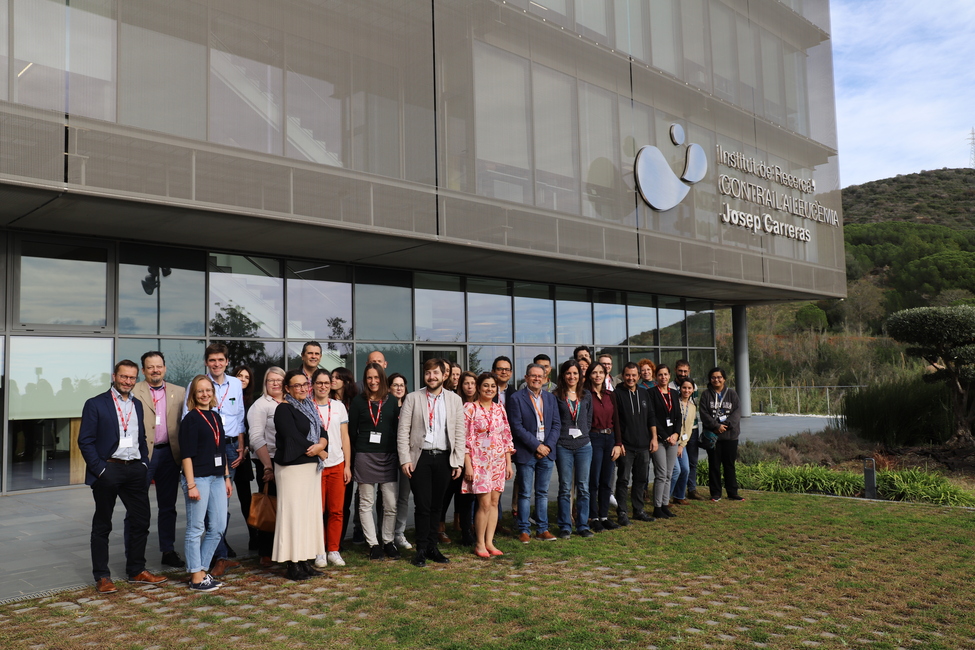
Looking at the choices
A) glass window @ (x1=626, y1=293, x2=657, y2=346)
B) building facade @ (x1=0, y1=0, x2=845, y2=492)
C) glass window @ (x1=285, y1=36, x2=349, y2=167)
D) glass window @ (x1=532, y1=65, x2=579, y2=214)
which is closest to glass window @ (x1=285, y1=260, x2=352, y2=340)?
building facade @ (x1=0, y1=0, x2=845, y2=492)

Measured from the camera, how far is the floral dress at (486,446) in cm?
658

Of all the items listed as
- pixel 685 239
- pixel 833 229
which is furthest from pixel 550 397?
pixel 833 229

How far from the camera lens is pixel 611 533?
7430 mm

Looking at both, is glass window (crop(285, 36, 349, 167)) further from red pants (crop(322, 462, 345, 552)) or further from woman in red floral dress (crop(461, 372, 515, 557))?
red pants (crop(322, 462, 345, 552))

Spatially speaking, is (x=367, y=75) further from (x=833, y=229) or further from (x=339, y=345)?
(x=833, y=229)

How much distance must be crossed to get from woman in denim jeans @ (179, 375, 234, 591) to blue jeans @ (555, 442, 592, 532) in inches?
128

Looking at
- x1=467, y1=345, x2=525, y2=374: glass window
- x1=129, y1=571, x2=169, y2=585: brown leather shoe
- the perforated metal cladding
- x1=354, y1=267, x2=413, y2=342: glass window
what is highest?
the perforated metal cladding

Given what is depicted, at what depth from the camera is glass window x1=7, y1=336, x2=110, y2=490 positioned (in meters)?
10.2

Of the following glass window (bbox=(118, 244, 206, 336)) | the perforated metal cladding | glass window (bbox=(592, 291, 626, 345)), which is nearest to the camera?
the perforated metal cladding

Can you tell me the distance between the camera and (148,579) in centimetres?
565

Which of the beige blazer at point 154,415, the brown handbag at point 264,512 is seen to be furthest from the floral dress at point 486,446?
the beige blazer at point 154,415

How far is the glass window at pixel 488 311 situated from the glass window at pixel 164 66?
7.21 meters

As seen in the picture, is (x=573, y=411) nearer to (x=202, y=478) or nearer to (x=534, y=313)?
(x=202, y=478)

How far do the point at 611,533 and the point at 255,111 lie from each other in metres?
7.70
